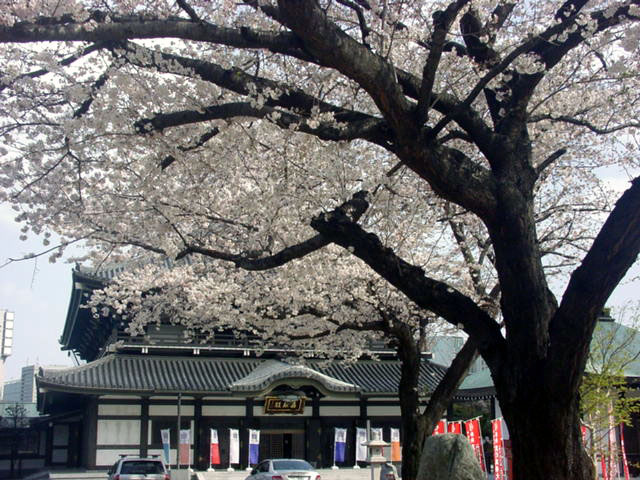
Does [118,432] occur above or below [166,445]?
above

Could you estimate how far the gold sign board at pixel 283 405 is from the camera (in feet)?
80.9

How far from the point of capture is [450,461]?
901cm

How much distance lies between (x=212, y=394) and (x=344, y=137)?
18306 millimetres

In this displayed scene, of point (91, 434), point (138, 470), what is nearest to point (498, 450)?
point (138, 470)

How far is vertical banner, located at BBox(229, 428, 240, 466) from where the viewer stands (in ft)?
76.9

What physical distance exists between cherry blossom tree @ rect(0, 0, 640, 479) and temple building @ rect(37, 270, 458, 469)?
13446 millimetres

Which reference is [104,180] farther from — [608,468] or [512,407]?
[608,468]

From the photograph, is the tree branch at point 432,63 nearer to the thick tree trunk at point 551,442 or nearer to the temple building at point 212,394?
the thick tree trunk at point 551,442

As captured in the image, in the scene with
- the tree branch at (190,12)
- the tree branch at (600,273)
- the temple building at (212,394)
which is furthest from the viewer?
the temple building at (212,394)

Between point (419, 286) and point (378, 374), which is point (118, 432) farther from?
point (419, 286)

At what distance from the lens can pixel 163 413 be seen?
2383cm

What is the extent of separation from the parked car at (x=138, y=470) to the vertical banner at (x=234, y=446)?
17.3 ft

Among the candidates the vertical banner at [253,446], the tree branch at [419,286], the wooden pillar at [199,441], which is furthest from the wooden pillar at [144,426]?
the tree branch at [419,286]

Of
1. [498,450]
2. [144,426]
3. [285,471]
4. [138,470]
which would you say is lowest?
[285,471]
